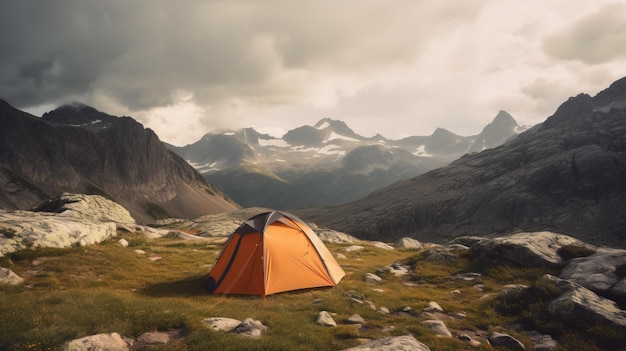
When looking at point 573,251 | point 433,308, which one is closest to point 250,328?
point 433,308

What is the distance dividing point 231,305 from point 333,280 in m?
6.66

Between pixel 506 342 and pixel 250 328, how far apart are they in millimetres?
8724

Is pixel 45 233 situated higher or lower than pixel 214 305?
higher

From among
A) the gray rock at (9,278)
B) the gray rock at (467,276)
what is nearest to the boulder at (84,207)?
the gray rock at (9,278)

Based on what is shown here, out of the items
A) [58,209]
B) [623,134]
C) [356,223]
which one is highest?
[623,134]

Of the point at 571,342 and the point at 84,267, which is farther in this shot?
the point at 84,267

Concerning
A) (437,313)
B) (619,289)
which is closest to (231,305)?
(437,313)

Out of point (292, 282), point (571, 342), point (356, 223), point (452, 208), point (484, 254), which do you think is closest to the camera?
point (571, 342)

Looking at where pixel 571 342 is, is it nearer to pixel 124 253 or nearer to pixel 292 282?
pixel 292 282

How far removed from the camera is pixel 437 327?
12.9m

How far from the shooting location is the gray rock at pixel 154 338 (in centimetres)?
1080

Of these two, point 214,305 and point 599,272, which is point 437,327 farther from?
point 599,272

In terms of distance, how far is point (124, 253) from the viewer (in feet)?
82.0

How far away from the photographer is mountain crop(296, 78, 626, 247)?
118875 millimetres
